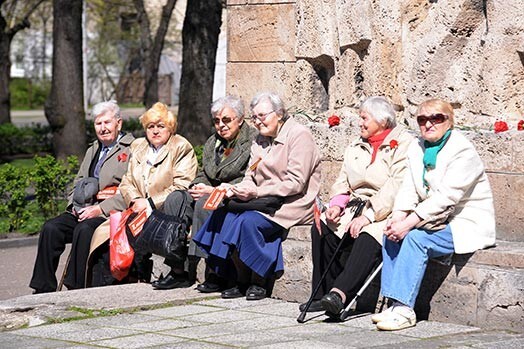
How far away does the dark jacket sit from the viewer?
29.7 ft

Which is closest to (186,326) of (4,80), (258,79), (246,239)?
(246,239)

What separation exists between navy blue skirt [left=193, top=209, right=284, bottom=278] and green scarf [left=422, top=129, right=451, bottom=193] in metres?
1.44

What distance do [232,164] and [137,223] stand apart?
890mm

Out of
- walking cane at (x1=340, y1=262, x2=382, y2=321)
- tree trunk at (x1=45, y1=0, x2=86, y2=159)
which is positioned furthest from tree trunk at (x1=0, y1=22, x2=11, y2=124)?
walking cane at (x1=340, y1=262, x2=382, y2=321)

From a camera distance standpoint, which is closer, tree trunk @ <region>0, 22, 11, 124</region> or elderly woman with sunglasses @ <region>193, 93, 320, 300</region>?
elderly woman with sunglasses @ <region>193, 93, 320, 300</region>

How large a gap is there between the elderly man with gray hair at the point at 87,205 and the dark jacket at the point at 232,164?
909mm

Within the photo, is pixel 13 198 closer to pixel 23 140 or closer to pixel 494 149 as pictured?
pixel 494 149

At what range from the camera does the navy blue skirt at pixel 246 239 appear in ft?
27.8

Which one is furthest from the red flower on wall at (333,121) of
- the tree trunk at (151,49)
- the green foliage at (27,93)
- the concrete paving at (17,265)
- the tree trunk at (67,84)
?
the green foliage at (27,93)

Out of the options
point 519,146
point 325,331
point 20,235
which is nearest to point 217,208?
point 325,331

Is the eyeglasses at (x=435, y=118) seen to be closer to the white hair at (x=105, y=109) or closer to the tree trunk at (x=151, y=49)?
the white hair at (x=105, y=109)

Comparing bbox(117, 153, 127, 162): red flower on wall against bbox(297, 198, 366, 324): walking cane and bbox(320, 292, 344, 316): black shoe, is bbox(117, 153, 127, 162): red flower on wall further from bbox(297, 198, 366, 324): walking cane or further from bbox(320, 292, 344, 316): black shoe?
bbox(320, 292, 344, 316): black shoe

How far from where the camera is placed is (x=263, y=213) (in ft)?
28.2

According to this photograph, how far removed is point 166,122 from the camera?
946 centimetres
